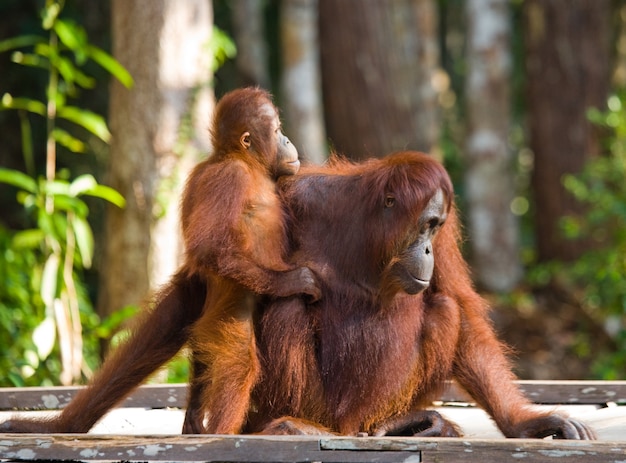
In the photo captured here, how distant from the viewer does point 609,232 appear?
7656 millimetres

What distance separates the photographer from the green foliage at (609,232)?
6.28m

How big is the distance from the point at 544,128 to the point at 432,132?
1225 millimetres

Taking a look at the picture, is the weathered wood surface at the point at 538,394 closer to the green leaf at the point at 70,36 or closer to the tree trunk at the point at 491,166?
the green leaf at the point at 70,36

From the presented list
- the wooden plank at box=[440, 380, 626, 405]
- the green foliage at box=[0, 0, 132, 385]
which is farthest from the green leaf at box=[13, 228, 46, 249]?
the wooden plank at box=[440, 380, 626, 405]

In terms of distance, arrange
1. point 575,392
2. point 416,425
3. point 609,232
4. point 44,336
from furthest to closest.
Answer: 1. point 609,232
2. point 44,336
3. point 575,392
4. point 416,425

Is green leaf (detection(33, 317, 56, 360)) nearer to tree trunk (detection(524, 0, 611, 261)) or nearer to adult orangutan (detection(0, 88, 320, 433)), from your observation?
adult orangutan (detection(0, 88, 320, 433))

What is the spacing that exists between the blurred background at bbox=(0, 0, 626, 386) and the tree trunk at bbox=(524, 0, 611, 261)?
0.02 m

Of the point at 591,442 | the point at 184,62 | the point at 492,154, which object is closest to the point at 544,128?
the point at 492,154

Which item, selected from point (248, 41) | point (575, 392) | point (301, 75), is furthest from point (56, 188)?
point (248, 41)

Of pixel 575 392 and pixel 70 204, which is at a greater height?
pixel 70 204

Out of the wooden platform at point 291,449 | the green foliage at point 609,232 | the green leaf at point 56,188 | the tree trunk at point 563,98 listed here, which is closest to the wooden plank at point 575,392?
the wooden platform at point 291,449

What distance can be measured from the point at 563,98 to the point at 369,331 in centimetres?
672

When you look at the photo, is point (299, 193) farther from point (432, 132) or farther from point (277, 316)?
point (432, 132)

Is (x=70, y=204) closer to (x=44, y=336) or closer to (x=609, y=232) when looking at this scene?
(x=44, y=336)
